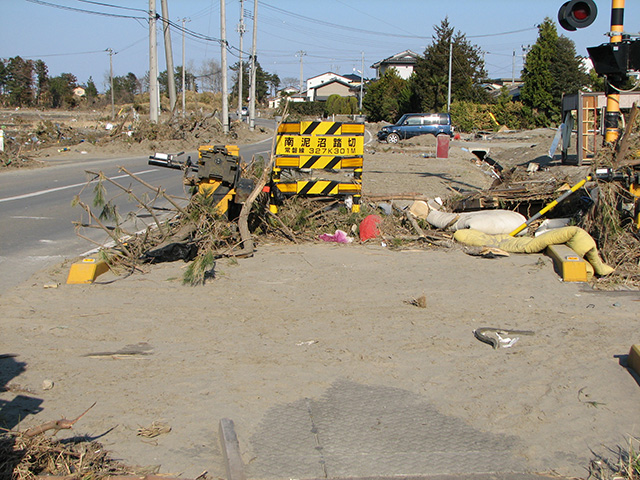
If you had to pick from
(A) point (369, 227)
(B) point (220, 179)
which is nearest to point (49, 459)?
(B) point (220, 179)

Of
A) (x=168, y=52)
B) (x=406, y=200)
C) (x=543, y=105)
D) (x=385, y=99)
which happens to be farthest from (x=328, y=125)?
(x=385, y=99)

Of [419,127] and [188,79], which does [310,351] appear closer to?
[419,127]

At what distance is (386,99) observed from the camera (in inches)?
2697

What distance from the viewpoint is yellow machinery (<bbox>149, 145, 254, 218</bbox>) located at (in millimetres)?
7961

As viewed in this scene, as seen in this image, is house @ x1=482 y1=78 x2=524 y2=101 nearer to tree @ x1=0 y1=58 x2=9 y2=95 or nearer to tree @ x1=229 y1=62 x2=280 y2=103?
tree @ x1=229 y1=62 x2=280 y2=103

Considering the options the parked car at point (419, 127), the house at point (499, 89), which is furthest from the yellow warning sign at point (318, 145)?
the house at point (499, 89)

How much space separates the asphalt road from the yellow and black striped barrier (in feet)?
7.59

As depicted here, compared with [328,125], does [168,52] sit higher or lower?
higher

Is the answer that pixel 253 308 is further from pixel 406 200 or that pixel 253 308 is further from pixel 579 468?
pixel 406 200

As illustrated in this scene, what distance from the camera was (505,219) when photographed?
27.9 ft

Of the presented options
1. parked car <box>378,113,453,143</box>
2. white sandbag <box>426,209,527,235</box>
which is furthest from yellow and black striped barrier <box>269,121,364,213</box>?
parked car <box>378,113,453,143</box>

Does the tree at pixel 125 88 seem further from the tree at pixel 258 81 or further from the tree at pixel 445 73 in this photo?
the tree at pixel 445 73

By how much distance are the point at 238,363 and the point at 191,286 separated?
2.03 metres

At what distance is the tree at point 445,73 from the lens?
60656 mm
